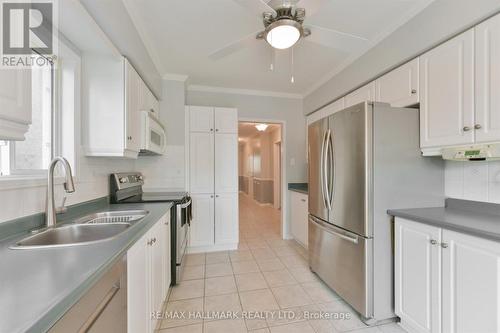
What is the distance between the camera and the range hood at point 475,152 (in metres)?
1.31

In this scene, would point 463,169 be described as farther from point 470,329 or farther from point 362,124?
point 470,329

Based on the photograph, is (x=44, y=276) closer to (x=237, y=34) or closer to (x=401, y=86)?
(x=237, y=34)

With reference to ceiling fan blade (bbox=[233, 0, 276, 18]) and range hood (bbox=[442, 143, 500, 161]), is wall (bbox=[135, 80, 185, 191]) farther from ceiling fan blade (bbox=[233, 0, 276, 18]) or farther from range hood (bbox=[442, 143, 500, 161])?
range hood (bbox=[442, 143, 500, 161])

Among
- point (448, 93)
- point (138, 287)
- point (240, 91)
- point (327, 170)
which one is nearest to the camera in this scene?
point (138, 287)

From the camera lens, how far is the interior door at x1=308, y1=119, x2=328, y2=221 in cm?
211

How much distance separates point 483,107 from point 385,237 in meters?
1.09

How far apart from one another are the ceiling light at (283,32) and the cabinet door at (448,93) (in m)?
1.15

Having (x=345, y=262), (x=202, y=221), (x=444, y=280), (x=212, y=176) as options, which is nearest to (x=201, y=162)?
(x=212, y=176)

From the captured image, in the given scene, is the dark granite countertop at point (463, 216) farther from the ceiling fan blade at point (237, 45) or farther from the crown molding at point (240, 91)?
the crown molding at point (240, 91)

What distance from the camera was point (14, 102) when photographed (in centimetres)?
77

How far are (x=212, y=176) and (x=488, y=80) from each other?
283 cm

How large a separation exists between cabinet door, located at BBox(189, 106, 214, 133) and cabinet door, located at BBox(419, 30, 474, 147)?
243cm

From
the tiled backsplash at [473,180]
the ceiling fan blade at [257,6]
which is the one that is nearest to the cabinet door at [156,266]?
the ceiling fan blade at [257,6]

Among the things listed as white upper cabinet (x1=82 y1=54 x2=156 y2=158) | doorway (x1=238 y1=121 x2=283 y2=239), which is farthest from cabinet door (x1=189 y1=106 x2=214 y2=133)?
white upper cabinet (x1=82 y1=54 x2=156 y2=158)
